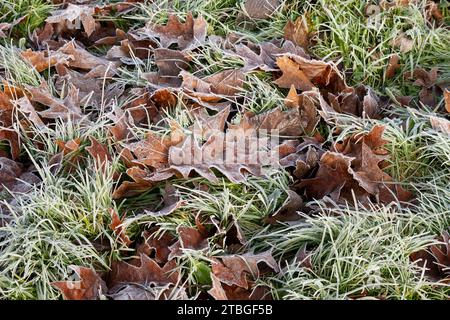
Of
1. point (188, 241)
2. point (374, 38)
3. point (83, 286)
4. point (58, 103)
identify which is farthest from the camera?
point (374, 38)

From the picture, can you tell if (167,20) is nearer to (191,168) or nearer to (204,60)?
(204,60)

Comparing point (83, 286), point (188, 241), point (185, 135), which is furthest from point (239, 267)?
point (185, 135)

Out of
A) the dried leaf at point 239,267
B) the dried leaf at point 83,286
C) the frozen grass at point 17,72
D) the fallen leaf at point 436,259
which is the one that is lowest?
the dried leaf at point 83,286

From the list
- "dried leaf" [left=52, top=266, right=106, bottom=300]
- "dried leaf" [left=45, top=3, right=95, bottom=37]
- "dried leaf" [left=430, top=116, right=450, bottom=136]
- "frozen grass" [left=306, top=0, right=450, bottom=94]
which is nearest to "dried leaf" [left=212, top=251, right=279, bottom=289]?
"dried leaf" [left=52, top=266, right=106, bottom=300]

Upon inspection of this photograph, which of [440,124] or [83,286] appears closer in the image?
[83,286]

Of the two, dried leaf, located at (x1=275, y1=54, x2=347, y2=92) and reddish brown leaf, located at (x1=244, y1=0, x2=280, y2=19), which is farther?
reddish brown leaf, located at (x1=244, y1=0, x2=280, y2=19)

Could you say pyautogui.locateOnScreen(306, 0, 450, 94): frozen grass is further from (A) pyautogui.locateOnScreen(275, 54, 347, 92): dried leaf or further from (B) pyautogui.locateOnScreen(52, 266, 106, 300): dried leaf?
(B) pyautogui.locateOnScreen(52, 266, 106, 300): dried leaf

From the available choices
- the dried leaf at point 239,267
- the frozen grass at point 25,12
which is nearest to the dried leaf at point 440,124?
the dried leaf at point 239,267

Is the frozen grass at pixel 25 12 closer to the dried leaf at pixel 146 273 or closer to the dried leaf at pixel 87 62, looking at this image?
the dried leaf at pixel 87 62

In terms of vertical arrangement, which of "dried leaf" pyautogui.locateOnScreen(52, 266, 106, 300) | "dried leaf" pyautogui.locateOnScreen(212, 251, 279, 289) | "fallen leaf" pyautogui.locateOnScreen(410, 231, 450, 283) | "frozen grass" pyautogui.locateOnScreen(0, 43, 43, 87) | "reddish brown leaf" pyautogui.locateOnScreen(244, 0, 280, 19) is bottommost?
"dried leaf" pyautogui.locateOnScreen(52, 266, 106, 300)

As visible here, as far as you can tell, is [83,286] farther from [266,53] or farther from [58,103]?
[266,53]
